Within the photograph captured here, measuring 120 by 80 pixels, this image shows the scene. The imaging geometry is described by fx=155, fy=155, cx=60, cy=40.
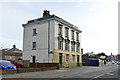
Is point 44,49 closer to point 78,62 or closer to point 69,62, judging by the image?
point 69,62

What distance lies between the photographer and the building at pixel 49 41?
31797mm

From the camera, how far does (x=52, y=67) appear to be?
26.0 metres

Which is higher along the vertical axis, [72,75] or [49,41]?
[49,41]

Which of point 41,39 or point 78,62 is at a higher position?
point 41,39

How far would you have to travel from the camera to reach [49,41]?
32.2m

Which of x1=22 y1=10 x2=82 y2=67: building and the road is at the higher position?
x1=22 y1=10 x2=82 y2=67: building

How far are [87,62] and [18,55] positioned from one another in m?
25.7

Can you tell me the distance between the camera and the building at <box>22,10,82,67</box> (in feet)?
104

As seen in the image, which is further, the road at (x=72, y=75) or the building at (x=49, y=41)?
the building at (x=49, y=41)

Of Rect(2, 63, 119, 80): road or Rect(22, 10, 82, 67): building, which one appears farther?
Rect(22, 10, 82, 67): building

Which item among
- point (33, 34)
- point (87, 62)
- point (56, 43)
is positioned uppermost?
point (33, 34)

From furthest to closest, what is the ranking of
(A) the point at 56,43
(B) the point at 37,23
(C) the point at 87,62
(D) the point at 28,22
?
1. (C) the point at 87,62
2. (D) the point at 28,22
3. (B) the point at 37,23
4. (A) the point at 56,43

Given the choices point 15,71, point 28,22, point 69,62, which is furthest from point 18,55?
point 15,71

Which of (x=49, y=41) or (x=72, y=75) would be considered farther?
(x=49, y=41)
